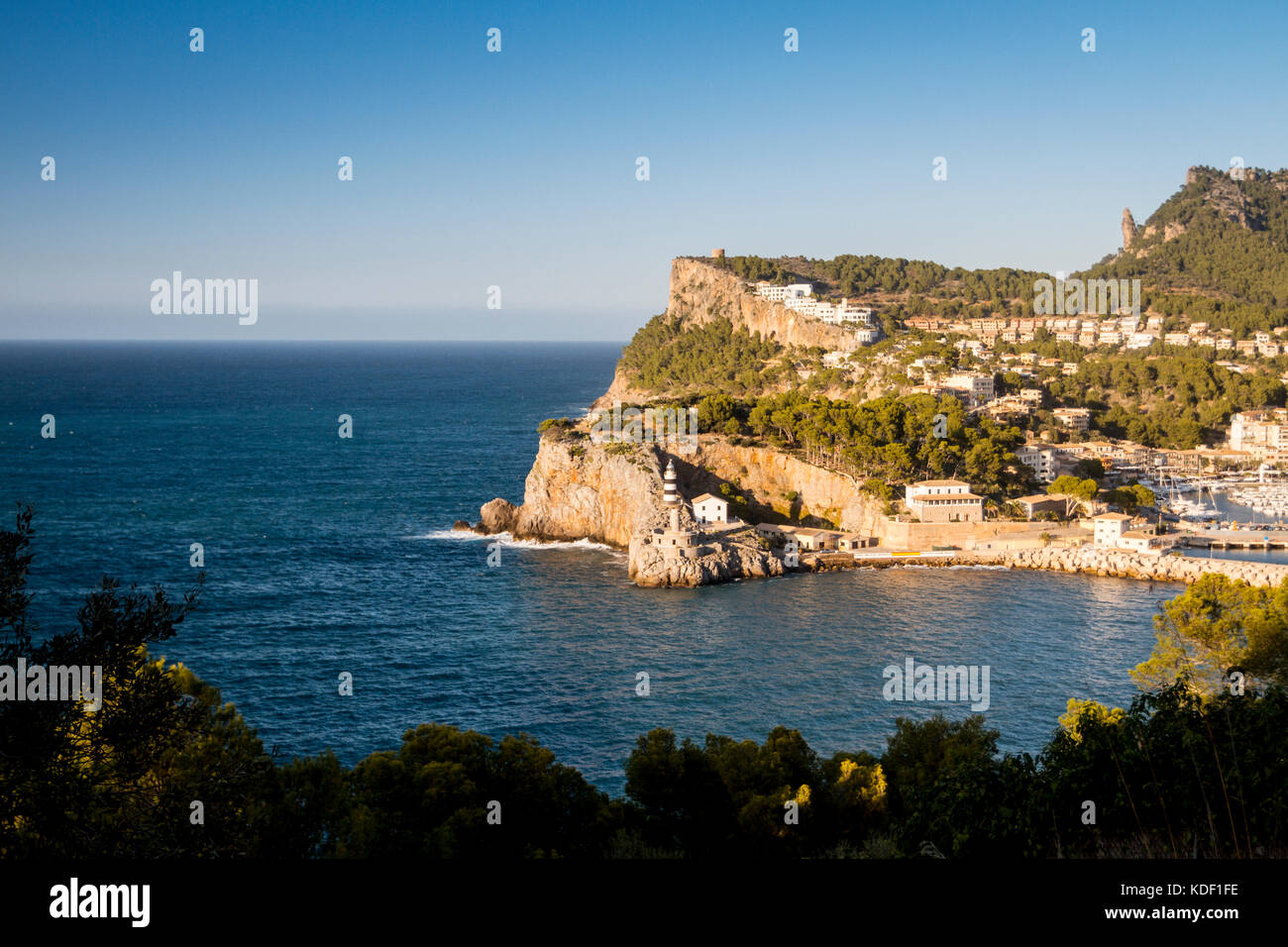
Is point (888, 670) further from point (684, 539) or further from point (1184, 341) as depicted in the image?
point (1184, 341)

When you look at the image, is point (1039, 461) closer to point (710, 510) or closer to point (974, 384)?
point (974, 384)

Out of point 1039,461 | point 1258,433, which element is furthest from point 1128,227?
point 1039,461

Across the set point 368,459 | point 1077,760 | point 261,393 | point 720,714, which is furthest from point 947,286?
point 1077,760

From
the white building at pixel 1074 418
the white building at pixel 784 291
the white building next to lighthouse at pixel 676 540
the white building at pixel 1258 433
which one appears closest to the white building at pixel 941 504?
the white building next to lighthouse at pixel 676 540

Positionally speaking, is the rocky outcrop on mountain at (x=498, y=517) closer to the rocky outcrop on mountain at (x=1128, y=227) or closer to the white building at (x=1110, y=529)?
the white building at (x=1110, y=529)

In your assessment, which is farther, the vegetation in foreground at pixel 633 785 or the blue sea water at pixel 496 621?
the blue sea water at pixel 496 621
